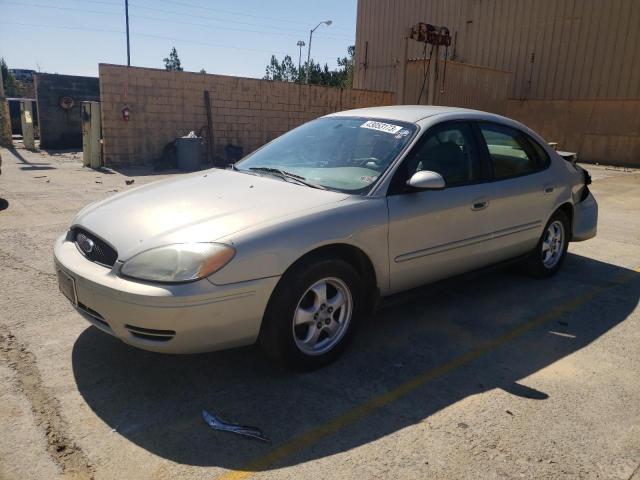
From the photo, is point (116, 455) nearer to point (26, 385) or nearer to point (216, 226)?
point (26, 385)

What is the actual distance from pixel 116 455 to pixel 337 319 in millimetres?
1483

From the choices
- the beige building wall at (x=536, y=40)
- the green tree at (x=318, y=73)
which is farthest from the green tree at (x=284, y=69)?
the beige building wall at (x=536, y=40)

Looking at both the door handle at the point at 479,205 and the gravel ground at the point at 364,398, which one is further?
the door handle at the point at 479,205

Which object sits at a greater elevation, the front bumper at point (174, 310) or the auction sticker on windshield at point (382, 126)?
the auction sticker on windshield at point (382, 126)

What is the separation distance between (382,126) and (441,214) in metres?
0.81

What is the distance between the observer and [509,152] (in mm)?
4617

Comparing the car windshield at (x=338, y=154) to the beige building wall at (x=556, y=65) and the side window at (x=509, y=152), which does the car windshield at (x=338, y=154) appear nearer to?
Answer: the side window at (x=509, y=152)

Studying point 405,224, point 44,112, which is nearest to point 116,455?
point 405,224

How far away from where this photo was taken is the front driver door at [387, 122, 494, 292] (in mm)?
3584

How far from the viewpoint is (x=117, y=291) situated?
2750 mm

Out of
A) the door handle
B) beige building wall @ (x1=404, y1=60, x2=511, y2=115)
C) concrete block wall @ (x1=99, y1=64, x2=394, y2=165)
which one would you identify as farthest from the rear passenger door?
concrete block wall @ (x1=99, y1=64, x2=394, y2=165)

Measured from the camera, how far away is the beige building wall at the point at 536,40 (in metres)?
17.8

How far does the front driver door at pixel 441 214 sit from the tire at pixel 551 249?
92 cm

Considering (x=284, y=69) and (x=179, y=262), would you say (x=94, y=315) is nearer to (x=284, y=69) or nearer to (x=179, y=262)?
(x=179, y=262)
